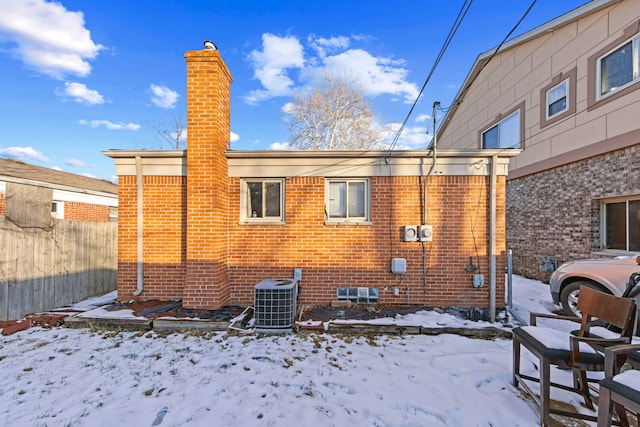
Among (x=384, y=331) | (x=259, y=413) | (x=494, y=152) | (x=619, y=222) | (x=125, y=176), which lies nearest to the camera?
(x=259, y=413)

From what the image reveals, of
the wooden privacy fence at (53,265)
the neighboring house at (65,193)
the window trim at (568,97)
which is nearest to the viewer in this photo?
the wooden privacy fence at (53,265)

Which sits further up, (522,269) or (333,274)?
(333,274)

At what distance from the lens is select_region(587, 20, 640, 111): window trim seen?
5914mm

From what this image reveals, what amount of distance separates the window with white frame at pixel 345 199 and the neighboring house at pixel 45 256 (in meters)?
5.53

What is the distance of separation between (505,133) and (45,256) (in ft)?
45.8

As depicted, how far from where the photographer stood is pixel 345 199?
18.4ft

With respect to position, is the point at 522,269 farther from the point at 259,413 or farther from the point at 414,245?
the point at 259,413

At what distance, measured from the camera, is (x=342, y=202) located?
5629 mm

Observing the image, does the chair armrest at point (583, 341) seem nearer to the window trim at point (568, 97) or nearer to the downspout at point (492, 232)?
the downspout at point (492, 232)

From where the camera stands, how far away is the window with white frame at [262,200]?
5637 mm

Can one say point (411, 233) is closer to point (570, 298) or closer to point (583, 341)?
point (583, 341)

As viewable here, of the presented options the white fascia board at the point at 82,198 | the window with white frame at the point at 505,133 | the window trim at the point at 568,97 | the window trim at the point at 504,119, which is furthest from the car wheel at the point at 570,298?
the white fascia board at the point at 82,198

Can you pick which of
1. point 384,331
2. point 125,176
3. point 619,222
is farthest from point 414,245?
point 125,176

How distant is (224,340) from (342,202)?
10.7 ft
